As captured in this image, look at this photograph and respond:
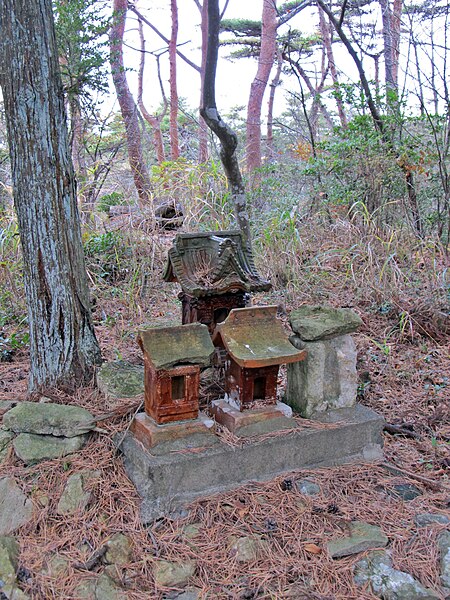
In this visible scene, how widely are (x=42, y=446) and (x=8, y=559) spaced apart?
54 centimetres

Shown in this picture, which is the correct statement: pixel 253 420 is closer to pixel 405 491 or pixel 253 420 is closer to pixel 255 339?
pixel 255 339

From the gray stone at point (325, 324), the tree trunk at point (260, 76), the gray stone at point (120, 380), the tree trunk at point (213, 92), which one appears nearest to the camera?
the gray stone at point (325, 324)

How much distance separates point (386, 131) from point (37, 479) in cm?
444

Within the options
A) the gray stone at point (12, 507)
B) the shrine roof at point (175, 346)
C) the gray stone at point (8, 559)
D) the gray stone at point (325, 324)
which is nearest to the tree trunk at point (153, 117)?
the gray stone at point (325, 324)

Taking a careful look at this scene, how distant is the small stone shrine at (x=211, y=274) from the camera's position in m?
2.78

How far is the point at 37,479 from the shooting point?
2.32 metres

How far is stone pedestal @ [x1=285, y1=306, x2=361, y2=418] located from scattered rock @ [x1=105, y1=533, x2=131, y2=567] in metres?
1.00

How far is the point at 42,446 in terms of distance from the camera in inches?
96.0

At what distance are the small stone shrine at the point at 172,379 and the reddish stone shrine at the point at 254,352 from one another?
129mm

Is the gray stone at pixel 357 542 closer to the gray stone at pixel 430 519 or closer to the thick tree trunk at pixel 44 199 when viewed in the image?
the gray stone at pixel 430 519

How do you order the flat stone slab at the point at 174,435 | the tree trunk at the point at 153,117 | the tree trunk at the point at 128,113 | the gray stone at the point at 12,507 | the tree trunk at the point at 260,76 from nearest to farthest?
the gray stone at the point at 12,507 → the flat stone slab at the point at 174,435 → the tree trunk at the point at 128,113 → the tree trunk at the point at 260,76 → the tree trunk at the point at 153,117

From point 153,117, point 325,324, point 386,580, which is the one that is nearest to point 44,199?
point 325,324

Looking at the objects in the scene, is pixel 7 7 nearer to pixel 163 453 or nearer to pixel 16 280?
pixel 163 453

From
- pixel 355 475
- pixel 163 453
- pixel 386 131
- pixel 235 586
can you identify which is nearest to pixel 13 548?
pixel 163 453
